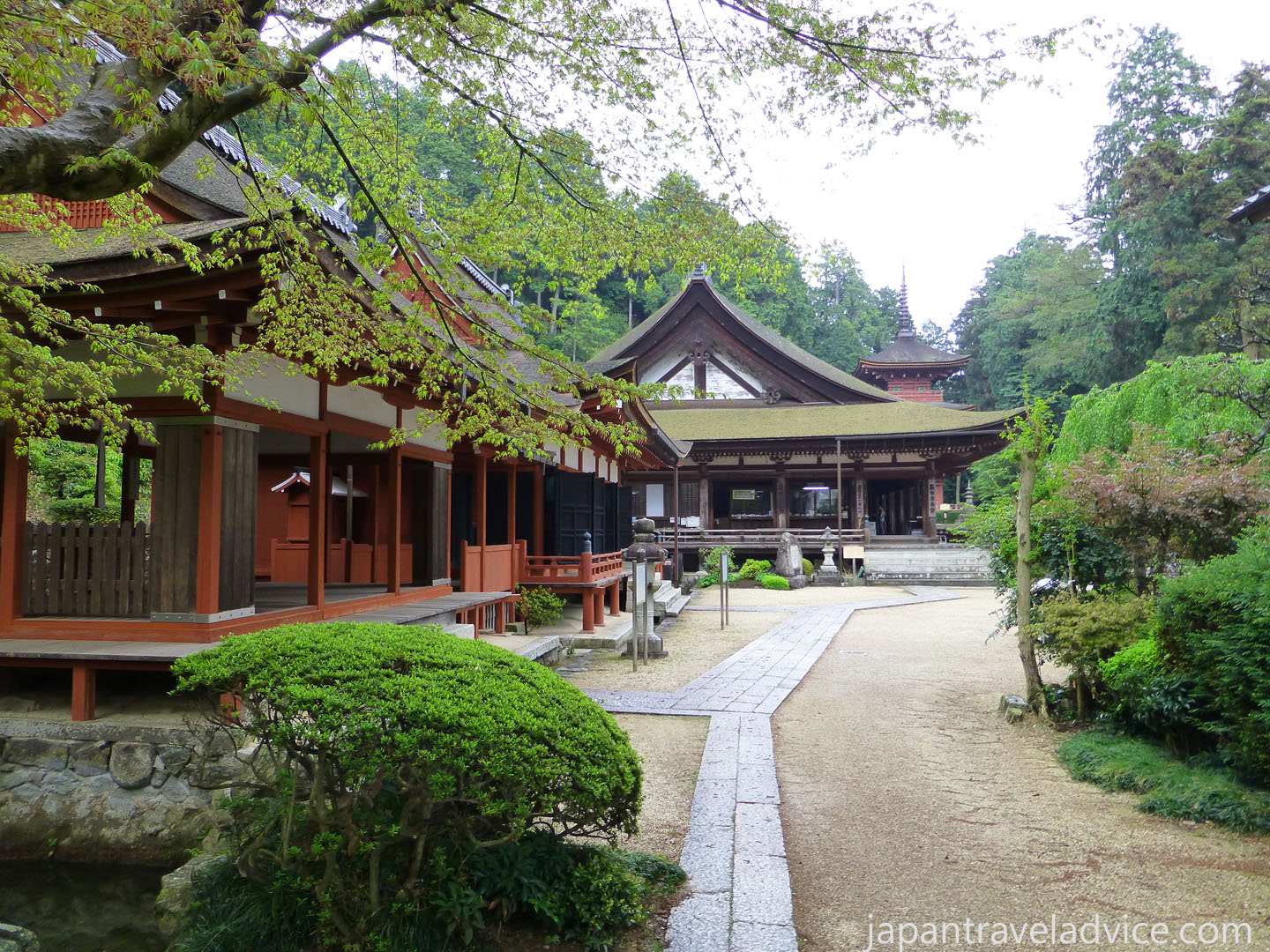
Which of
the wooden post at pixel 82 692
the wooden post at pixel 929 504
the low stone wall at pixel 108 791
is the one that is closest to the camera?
the low stone wall at pixel 108 791

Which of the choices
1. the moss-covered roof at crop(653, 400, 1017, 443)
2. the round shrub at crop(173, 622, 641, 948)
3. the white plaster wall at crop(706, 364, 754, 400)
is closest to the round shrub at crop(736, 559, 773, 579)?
the moss-covered roof at crop(653, 400, 1017, 443)

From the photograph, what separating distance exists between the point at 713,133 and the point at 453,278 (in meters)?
2.08

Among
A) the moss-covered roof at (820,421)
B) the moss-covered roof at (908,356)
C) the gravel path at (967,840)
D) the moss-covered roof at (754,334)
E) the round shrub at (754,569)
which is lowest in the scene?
the gravel path at (967,840)

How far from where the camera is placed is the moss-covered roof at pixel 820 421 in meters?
27.7

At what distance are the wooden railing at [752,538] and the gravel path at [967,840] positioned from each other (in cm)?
1831

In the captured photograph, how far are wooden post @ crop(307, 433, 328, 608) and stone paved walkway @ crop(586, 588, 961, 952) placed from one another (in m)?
3.15

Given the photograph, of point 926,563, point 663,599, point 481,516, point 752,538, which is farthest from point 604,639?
point 926,563

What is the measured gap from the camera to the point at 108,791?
5.89m

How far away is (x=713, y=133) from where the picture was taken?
19.0 feet

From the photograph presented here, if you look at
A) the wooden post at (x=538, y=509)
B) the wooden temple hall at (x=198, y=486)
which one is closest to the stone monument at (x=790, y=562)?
the wooden post at (x=538, y=509)

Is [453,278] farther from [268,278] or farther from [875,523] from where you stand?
[875,523]

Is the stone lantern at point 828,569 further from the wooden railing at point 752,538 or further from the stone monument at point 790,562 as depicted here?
the stone monument at point 790,562

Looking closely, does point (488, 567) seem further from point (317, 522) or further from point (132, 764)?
point (132, 764)

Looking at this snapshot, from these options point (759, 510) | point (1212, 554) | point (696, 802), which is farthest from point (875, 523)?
point (696, 802)
